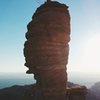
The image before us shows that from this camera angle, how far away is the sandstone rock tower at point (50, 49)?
41.8 metres

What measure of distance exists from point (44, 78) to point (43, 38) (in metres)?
6.94

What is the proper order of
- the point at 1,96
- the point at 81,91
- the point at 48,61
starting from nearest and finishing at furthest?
the point at 48,61
the point at 81,91
the point at 1,96

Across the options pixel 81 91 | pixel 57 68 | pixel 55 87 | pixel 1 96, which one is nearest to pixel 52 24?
pixel 57 68

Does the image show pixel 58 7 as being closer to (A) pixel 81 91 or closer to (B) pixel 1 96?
(A) pixel 81 91

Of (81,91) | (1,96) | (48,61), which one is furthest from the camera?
(1,96)

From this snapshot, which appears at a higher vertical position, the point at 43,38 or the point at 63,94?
the point at 43,38

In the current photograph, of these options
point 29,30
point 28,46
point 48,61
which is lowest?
point 48,61

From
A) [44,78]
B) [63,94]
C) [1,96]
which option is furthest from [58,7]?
[1,96]

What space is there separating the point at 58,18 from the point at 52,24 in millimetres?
1684

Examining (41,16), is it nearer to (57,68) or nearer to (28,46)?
(28,46)

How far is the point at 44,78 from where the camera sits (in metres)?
42.2

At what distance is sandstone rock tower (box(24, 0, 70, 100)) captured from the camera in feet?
137

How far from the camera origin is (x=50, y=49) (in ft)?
137

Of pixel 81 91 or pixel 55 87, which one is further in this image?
pixel 81 91
